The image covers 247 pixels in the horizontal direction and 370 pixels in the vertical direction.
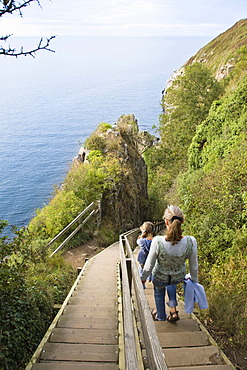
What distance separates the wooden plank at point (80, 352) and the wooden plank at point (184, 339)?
0.63m

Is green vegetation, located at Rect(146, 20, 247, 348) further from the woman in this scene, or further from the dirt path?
the dirt path

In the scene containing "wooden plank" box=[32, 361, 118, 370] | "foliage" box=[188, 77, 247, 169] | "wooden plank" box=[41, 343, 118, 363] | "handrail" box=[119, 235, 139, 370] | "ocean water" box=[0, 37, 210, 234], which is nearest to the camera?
"handrail" box=[119, 235, 139, 370]

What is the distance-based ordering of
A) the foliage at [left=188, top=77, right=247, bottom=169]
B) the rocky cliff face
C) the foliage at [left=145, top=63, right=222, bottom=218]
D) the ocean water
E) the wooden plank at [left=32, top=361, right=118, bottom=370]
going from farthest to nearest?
the ocean water → the foliage at [left=145, top=63, right=222, bottom=218] → the rocky cliff face → the foliage at [left=188, top=77, right=247, bottom=169] → the wooden plank at [left=32, top=361, right=118, bottom=370]

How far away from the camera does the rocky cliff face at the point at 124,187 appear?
14641mm

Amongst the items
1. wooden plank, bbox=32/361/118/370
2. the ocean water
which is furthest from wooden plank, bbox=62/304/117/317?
the ocean water

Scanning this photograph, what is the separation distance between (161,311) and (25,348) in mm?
2019

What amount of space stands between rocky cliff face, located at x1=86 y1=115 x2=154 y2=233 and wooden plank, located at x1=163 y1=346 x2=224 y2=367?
33.5 ft

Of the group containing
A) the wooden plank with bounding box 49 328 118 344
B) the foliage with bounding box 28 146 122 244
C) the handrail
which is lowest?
the wooden plank with bounding box 49 328 118 344

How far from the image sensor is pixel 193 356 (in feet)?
11.2

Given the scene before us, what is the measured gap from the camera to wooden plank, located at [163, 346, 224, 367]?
10.9ft

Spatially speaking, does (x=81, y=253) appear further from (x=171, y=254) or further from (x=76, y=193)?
(x=171, y=254)

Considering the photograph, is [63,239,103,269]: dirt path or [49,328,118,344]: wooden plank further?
[63,239,103,269]: dirt path

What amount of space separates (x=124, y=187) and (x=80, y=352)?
1282cm

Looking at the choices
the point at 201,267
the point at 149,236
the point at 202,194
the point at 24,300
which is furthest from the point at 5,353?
the point at 202,194
